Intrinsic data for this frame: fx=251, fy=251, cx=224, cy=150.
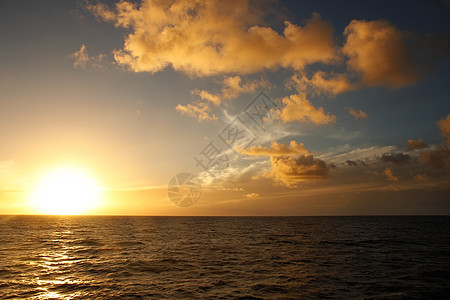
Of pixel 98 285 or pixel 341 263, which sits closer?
pixel 98 285

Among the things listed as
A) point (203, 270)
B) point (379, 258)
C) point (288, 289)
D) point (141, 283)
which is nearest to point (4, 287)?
point (141, 283)

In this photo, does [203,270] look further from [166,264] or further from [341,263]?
[341,263]

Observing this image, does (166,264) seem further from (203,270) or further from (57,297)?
(57,297)

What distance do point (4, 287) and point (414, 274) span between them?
37.2 meters

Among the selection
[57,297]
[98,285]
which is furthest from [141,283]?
[57,297]

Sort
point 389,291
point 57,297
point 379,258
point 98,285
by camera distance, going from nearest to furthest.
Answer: point 57,297 → point 389,291 → point 98,285 → point 379,258

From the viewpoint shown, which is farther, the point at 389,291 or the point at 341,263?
the point at 341,263

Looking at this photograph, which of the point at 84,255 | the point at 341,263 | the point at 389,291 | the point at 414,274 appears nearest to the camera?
the point at 389,291

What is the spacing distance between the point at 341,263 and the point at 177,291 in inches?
805

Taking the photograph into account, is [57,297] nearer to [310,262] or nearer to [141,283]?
[141,283]

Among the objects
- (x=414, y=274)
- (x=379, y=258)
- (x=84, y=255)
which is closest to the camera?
(x=414, y=274)

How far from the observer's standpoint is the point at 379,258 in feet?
108

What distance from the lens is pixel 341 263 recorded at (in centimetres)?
2981

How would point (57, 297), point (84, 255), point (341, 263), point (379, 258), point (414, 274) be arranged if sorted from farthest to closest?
point (84, 255) → point (379, 258) → point (341, 263) → point (414, 274) → point (57, 297)
